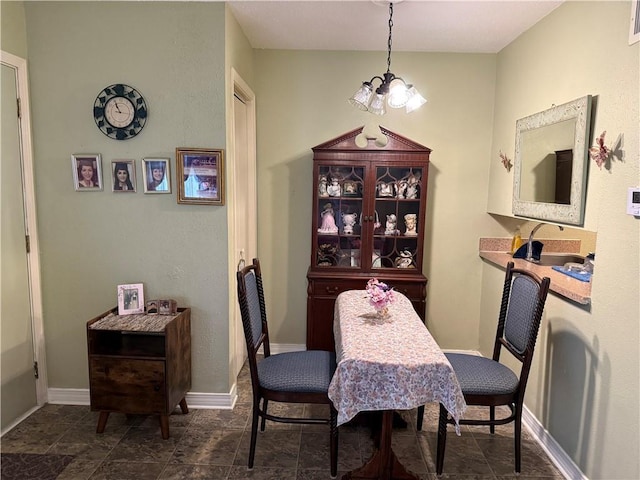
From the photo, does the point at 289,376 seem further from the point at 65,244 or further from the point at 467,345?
the point at 467,345

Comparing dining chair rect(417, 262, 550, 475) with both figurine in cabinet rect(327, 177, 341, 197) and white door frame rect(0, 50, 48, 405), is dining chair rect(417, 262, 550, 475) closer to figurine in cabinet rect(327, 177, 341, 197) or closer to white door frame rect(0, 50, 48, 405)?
figurine in cabinet rect(327, 177, 341, 197)

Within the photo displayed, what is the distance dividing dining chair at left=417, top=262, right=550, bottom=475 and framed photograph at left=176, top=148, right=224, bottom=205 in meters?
1.72

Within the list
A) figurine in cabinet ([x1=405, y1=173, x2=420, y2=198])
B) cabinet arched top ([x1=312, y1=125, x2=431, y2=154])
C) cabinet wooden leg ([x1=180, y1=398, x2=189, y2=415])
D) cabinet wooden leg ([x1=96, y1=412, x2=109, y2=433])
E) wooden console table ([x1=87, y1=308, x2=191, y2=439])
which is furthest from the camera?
figurine in cabinet ([x1=405, y1=173, x2=420, y2=198])

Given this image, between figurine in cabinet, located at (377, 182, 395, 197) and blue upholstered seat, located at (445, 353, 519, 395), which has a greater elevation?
figurine in cabinet, located at (377, 182, 395, 197)

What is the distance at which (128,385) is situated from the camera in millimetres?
2324

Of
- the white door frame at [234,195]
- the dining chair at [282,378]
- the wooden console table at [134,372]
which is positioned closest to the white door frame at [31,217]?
the wooden console table at [134,372]

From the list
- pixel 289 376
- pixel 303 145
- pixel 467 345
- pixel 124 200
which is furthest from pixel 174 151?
pixel 467 345

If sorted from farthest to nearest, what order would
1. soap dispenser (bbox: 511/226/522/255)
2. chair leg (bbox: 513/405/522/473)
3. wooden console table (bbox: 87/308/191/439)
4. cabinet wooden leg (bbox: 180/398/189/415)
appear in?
soap dispenser (bbox: 511/226/522/255) → cabinet wooden leg (bbox: 180/398/189/415) → wooden console table (bbox: 87/308/191/439) → chair leg (bbox: 513/405/522/473)

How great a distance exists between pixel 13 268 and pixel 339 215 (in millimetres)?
2157

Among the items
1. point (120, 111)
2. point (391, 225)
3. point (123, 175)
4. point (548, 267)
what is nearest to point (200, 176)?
point (123, 175)

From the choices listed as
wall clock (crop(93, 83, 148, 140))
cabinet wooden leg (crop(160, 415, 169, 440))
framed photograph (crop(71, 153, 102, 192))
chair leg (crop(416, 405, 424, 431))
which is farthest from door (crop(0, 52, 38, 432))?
chair leg (crop(416, 405, 424, 431))

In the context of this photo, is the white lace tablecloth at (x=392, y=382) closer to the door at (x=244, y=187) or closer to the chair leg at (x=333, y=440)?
the chair leg at (x=333, y=440)

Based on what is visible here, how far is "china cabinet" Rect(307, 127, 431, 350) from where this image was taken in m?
3.07

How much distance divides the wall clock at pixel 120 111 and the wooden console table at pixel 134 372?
1138mm
